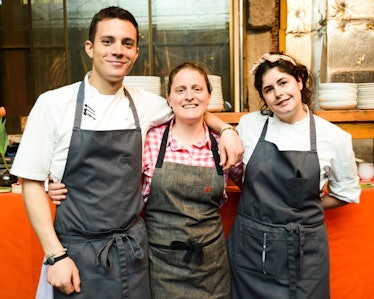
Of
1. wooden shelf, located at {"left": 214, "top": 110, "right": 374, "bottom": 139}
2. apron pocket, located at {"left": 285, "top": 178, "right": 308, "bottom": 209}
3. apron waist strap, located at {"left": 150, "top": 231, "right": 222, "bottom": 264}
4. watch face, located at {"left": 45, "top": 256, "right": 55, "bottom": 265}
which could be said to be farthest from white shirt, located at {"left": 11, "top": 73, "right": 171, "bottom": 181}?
wooden shelf, located at {"left": 214, "top": 110, "right": 374, "bottom": 139}

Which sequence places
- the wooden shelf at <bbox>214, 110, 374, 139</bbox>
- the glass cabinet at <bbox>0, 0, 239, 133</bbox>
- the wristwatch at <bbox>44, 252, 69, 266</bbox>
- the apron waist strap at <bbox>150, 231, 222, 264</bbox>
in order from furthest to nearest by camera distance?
1. the glass cabinet at <bbox>0, 0, 239, 133</bbox>
2. the wooden shelf at <bbox>214, 110, 374, 139</bbox>
3. the apron waist strap at <bbox>150, 231, 222, 264</bbox>
4. the wristwatch at <bbox>44, 252, 69, 266</bbox>

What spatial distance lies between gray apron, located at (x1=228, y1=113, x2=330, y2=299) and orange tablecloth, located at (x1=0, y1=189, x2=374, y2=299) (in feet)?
1.15

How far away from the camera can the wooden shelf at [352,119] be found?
2.35m

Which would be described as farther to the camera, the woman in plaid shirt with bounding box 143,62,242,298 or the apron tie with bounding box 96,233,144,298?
the woman in plaid shirt with bounding box 143,62,242,298

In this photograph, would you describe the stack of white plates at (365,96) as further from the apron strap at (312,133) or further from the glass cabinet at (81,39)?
the glass cabinet at (81,39)

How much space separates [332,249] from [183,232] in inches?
37.3

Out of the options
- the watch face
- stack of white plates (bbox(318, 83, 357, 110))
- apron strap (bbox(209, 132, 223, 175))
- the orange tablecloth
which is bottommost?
the orange tablecloth

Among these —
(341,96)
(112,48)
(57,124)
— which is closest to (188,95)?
(112,48)

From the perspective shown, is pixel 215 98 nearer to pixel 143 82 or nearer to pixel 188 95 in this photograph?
pixel 143 82

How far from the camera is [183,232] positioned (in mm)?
1739

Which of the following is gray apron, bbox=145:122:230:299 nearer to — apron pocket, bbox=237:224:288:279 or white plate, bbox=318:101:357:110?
apron pocket, bbox=237:224:288:279

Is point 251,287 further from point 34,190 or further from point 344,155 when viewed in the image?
point 34,190

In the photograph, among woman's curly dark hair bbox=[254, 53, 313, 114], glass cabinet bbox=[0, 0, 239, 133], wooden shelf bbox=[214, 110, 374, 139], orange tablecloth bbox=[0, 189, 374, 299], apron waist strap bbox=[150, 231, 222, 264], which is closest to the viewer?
apron waist strap bbox=[150, 231, 222, 264]

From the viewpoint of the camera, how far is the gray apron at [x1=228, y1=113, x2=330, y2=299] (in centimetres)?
176
